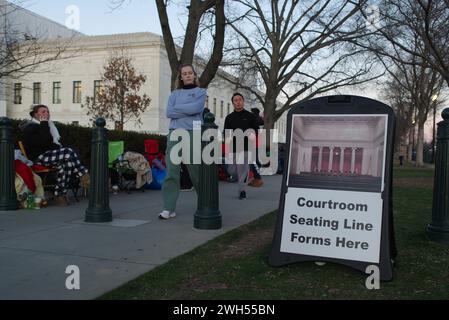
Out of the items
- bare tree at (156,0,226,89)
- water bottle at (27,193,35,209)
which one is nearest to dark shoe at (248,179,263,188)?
bare tree at (156,0,226,89)

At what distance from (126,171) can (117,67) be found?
105 feet

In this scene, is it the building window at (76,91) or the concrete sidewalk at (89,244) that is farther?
the building window at (76,91)

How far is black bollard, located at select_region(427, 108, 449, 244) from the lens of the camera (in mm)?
5121

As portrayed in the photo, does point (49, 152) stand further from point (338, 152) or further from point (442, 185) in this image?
point (442, 185)

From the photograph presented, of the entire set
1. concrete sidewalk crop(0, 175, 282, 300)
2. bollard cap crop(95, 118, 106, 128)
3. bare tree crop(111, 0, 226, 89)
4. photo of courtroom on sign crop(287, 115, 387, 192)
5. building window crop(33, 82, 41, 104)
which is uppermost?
building window crop(33, 82, 41, 104)

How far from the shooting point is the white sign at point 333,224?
12.6 feet

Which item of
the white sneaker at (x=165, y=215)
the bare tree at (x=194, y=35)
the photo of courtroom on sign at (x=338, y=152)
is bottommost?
the white sneaker at (x=165, y=215)

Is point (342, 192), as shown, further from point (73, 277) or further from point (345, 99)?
point (73, 277)

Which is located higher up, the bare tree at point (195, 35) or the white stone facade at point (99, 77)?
the white stone facade at point (99, 77)

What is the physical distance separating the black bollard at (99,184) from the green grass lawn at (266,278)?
5.89 feet

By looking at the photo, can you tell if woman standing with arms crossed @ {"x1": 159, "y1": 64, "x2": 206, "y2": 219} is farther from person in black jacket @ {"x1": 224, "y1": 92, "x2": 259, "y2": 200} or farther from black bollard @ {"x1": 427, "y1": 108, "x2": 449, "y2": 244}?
black bollard @ {"x1": 427, "y1": 108, "x2": 449, "y2": 244}

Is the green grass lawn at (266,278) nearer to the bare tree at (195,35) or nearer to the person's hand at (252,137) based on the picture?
the person's hand at (252,137)

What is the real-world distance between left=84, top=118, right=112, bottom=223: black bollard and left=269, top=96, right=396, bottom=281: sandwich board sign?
281cm

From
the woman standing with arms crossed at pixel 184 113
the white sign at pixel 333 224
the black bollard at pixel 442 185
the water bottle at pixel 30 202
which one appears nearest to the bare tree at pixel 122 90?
the water bottle at pixel 30 202
